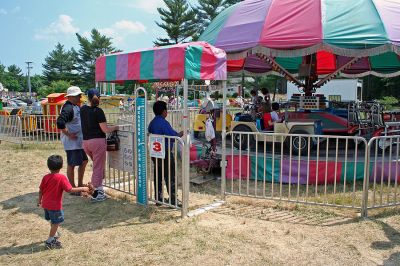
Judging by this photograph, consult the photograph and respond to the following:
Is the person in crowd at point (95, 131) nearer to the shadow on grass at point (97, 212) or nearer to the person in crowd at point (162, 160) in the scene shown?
the shadow on grass at point (97, 212)

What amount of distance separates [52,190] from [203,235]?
1937mm

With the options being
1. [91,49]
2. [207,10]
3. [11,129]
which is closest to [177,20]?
[207,10]

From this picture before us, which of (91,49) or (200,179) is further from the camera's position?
(91,49)

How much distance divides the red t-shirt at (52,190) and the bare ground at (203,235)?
1.83 feet

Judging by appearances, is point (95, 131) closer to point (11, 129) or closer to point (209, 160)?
point (209, 160)

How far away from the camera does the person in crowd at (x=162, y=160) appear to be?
5.67 metres

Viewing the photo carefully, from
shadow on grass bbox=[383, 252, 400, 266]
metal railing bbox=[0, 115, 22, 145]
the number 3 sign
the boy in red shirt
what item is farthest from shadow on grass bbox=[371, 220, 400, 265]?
metal railing bbox=[0, 115, 22, 145]

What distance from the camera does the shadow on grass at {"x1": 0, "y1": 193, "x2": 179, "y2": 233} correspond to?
5.34 metres

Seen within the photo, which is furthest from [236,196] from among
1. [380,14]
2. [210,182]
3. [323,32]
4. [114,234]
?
[380,14]

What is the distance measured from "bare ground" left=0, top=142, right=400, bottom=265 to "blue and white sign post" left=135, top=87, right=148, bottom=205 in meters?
0.36

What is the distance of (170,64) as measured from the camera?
5355 mm

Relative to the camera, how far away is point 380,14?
8250 millimetres

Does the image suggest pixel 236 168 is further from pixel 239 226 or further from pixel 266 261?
pixel 266 261

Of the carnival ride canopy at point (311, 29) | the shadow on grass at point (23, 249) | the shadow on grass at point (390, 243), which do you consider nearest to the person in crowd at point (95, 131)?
the shadow on grass at point (23, 249)
